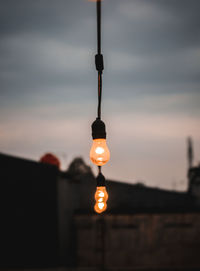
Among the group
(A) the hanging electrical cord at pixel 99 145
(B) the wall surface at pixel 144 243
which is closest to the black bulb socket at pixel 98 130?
(A) the hanging electrical cord at pixel 99 145

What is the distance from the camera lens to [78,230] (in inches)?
771

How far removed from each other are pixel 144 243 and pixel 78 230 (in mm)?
3336

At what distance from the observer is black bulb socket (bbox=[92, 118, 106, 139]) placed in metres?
3.24

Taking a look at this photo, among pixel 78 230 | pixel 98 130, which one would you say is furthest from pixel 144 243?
pixel 98 130

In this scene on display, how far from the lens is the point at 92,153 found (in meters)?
3.12

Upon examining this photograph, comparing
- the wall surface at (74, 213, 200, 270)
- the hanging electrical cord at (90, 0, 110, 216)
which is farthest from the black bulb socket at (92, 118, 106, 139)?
the wall surface at (74, 213, 200, 270)

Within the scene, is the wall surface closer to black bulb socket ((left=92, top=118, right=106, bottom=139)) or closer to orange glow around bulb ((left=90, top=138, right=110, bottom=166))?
black bulb socket ((left=92, top=118, right=106, bottom=139))

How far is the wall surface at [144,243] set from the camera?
19109 mm

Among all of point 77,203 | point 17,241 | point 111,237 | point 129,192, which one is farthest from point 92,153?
point 129,192

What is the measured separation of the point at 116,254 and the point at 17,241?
5.22 metres

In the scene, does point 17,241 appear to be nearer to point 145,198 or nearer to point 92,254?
point 92,254

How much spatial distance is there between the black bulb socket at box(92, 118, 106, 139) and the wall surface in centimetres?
1627

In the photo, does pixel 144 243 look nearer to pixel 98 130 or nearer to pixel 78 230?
pixel 78 230

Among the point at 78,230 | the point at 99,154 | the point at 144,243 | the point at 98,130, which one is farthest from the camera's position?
the point at 78,230
